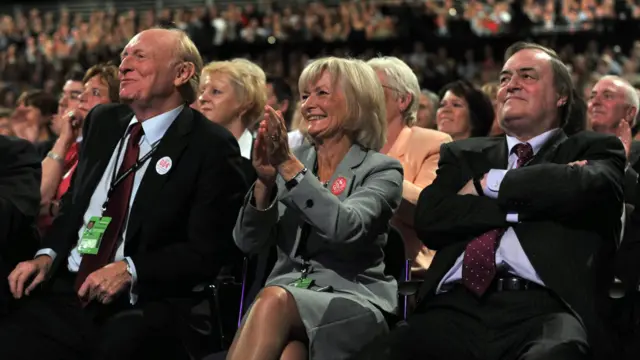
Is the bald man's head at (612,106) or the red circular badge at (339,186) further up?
the red circular badge at (339,186)

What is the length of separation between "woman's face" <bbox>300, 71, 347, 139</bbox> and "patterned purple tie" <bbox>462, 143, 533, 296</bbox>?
0.61 metres

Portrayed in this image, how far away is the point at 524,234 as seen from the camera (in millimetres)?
Answer: 2871

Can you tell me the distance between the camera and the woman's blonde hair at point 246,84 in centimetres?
457

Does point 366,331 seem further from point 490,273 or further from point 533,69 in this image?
point 533,69

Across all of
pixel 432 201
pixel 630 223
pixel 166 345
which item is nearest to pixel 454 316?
pixel 432 201

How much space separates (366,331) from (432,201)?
1.49ft

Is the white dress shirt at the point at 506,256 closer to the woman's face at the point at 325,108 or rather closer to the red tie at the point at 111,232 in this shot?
the woman's face at the point at 325,108

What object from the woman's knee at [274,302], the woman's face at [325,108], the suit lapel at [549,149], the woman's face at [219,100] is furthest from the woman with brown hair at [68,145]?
the suit lapel at [549,149]

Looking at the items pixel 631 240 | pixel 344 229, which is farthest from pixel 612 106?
pixel 344 229

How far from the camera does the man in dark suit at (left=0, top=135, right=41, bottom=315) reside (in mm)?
3582

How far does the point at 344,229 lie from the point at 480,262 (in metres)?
0.42

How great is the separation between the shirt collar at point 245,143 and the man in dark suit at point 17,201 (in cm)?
109

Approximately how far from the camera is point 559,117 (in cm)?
311

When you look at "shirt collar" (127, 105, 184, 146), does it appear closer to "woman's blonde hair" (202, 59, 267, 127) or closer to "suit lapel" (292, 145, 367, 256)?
"suit lapel" (292, 145, 367, 256)
